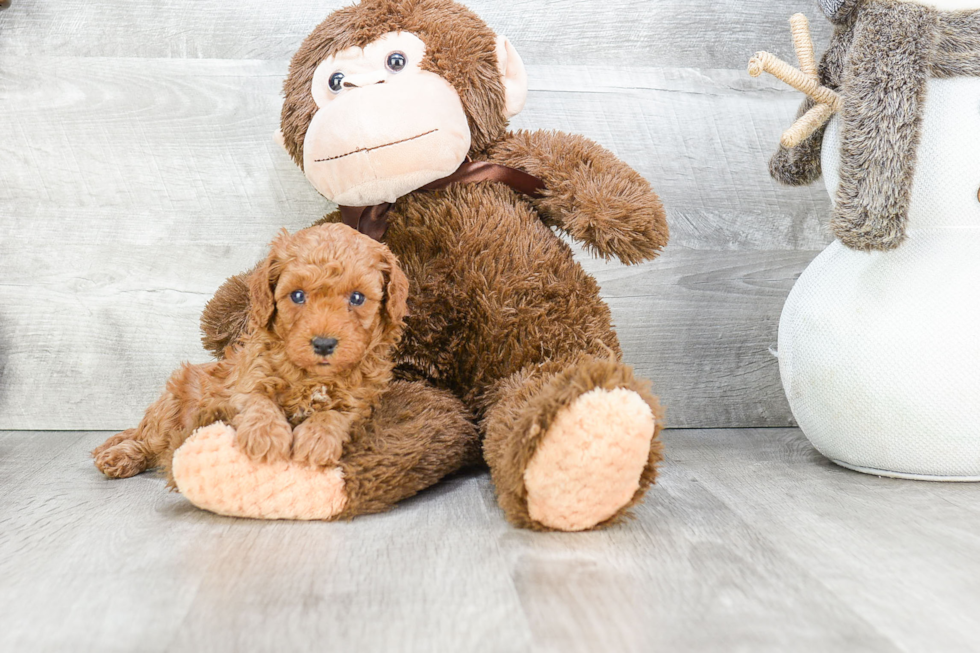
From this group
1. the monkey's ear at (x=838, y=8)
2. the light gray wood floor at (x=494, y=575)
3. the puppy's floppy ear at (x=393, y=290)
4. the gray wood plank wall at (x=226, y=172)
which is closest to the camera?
the light gray wood floor at (x=494, y=575)

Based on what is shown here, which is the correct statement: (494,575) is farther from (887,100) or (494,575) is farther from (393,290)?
(887,100)

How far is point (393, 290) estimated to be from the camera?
2.61 ft

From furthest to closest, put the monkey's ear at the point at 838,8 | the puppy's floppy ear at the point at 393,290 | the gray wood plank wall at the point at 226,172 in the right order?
the gray wood plank wall at the point at 226,172
the monkey's ear at the point at 838,8
the puppy's floppy ear at the point at 393,290

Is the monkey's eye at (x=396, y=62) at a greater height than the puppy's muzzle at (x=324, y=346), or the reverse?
the monkey's eye at (x=396, y=62)

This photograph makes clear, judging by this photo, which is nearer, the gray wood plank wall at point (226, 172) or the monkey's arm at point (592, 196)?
the monkey's arm at point (592, 196)

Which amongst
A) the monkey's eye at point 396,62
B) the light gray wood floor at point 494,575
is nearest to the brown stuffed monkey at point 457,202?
the monkey's eye at point 396,62

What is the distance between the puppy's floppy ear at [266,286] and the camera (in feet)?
2.56

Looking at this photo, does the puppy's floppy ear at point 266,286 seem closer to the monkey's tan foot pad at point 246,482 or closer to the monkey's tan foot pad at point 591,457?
the monkey's tan foot pad at point 246,482

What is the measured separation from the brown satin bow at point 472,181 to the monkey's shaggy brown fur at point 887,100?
33 cm

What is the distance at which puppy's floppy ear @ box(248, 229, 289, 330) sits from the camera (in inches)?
30.7

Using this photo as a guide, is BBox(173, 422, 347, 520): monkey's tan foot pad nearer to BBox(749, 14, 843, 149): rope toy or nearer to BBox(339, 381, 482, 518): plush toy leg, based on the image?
BBox(339, 381, 482, 518): plush toy leg

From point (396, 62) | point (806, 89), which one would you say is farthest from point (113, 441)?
point (806, 89)

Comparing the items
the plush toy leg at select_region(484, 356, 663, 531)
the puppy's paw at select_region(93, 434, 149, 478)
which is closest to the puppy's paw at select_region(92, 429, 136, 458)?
the puppy's paw at select_region(93, 434, 149, 478)

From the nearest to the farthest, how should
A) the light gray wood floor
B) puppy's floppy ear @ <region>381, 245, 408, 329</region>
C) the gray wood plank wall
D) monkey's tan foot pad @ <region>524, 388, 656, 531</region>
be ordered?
the light gray wood floor → monkey's tan foot pad @ <region>524, 388, 656, 531</region> → puppy's floppy ear @ <region>381, 245, 408, 329</region> → the gray wood plank wall
